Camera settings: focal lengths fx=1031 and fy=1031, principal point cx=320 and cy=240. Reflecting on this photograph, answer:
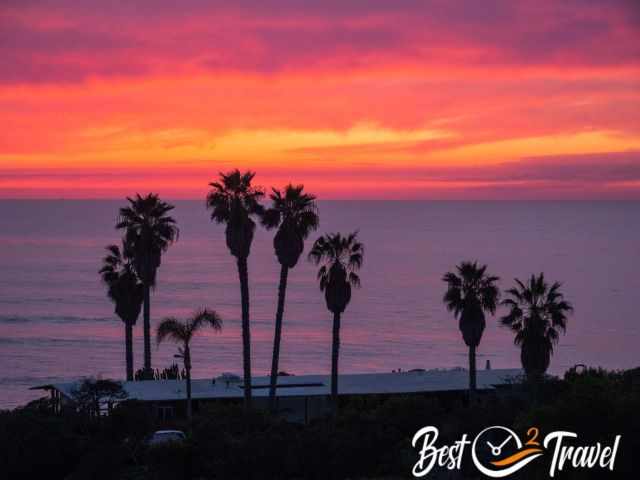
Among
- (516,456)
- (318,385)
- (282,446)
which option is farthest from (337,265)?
(516,456)

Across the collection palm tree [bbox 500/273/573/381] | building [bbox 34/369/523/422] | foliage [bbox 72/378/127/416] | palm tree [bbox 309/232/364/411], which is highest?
palm tree [bbox 309/232/364/411]

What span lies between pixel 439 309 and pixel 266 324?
25.5 metres

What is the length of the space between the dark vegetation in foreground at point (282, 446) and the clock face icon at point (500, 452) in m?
0.37

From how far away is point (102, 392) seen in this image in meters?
40.0

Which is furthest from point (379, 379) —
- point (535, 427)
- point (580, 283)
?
point (580, 283)

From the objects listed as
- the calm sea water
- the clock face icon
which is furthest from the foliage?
the calm sea water

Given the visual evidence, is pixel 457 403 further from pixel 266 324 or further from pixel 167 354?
pixel 266 324

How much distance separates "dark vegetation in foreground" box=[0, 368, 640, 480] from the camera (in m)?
26.1

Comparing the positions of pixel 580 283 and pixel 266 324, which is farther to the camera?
pixel 580 283

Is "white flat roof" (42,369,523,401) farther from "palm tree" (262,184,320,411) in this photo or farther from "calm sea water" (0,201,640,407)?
"calm sea water" (0,201,640,407)
